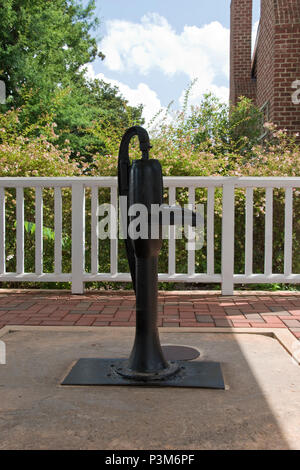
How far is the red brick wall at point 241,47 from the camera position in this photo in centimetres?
1680

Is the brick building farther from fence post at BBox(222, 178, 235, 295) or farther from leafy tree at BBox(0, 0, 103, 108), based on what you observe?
leafy tree at BBox(0, 0, 103, 108)

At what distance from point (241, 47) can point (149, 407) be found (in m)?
16.9

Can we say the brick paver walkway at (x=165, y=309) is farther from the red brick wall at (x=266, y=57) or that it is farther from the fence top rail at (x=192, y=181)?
the red brick wall at (x=266, y=57)

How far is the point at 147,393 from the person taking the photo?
2.17m

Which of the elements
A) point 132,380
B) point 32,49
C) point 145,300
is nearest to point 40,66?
point 32,49

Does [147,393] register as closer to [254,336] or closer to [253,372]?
[253,372]

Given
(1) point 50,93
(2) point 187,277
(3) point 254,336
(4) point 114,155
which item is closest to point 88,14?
(1) point 50,93

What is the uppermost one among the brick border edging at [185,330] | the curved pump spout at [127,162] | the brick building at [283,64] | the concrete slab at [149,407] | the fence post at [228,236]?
the brick building at [283,64]

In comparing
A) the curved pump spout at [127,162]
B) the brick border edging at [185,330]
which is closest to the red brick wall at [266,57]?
the brick border edging at [185,330]

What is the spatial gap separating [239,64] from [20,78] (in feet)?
25.6

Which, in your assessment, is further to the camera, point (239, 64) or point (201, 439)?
point (239, 64)

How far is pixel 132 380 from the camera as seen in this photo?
2.30 meters

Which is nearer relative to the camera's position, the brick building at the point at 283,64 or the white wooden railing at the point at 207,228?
the white wooden railing at the point at 207,228

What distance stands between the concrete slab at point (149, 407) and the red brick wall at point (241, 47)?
15244 mm
